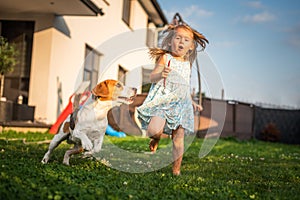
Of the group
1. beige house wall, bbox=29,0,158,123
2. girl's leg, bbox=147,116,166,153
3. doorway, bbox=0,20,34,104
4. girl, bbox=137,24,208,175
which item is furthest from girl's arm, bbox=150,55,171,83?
doorway, bbox=0,20,34,104

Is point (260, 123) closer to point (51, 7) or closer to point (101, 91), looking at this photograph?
point (51, 7)

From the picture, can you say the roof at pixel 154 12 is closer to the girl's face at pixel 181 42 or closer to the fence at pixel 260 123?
the fence at pixel 260 123

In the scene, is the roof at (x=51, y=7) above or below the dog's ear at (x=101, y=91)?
above

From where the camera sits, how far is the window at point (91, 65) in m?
14.6

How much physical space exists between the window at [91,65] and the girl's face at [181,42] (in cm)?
984

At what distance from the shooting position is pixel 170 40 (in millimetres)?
4984

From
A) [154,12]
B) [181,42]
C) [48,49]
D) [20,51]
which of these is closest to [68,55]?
[48,49]

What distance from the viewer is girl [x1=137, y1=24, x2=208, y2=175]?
15.0 ft

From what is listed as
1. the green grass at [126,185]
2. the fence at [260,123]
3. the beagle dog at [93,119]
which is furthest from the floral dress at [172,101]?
the fence at [260,123]

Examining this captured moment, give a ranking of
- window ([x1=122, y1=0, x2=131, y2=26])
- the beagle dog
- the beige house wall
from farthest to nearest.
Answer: window ([x1=122, y1=0, x2=131, y2=26]) → the beige house wall → the beagle dog

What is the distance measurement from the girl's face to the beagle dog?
789 millimetres

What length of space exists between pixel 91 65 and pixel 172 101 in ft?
35.6

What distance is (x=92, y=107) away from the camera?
486cm

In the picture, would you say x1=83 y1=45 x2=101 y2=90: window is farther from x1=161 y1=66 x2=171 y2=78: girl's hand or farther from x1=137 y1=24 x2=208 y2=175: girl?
x1=161 y1=66 x2=171 y2=78: girl's hand
